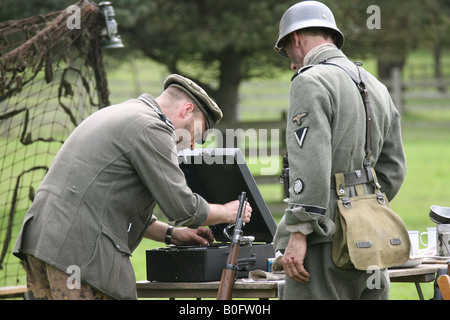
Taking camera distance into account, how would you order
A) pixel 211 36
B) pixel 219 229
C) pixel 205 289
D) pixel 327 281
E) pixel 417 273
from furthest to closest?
pixel 211 36 → pixel 219 229 → pixel 417 273 → pixel 205 289 → pixel 327 281

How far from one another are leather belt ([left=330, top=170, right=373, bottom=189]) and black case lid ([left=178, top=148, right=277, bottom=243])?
591 millimetres

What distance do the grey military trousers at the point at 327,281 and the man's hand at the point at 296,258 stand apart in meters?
0.06

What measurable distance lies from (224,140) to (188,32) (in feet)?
8.71

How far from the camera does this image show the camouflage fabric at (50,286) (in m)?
3.96

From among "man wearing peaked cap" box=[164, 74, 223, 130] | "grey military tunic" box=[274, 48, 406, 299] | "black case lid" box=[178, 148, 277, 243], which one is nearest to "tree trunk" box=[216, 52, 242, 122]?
"black case lid" box=[178, 148, 277, 243]

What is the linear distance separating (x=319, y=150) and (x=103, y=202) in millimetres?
1101

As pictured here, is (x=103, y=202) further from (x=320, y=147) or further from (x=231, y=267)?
(x=320, y=147)

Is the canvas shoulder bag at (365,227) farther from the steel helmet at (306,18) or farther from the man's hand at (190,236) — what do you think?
the man's hand at (190,236)

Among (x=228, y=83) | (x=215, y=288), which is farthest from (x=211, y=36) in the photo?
(x=215, y=288)

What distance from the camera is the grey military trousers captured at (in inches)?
158

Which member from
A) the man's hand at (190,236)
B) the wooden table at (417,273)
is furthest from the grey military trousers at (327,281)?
the man's hand at (190,236)

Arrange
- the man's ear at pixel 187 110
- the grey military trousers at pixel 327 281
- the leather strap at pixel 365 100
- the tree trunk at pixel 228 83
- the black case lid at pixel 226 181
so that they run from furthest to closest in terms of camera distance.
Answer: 1. the tree trunk at pixel 228 83
2. the black case lid at pixel 226 181
3. the man's ear at pixel 187 110
4. the leather strap at pixel 365 100
5. the grey military trousers at pixel 327 281

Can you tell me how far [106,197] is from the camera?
3994 mm
